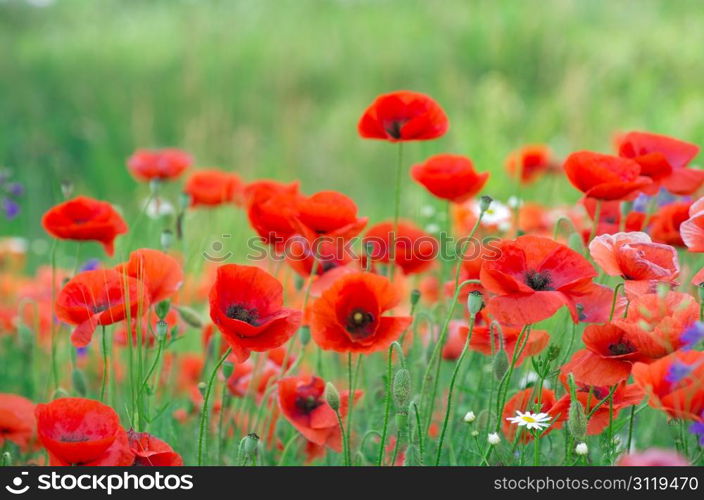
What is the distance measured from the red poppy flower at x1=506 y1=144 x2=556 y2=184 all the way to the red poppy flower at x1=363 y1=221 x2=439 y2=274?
748 mm

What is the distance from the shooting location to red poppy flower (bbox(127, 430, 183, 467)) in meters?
1.28

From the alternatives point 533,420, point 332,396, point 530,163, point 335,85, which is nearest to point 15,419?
point 332,396

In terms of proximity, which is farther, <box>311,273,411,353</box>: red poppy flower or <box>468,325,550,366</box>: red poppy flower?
<box>468,325,550,366</box>: red poppy flower

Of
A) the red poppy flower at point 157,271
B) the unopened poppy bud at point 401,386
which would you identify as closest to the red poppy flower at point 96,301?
the red poppy flower at point 157,271

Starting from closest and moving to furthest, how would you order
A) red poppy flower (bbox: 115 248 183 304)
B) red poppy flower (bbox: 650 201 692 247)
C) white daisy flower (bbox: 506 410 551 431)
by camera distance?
white daisy flower (bbox: 506 410 551 431)
red poppy flower (bbox: 115 248 183 304)
red poppy flower (bbox: 650 201 692 247)

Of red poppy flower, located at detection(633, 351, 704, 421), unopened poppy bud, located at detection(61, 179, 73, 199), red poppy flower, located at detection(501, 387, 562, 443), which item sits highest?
red poppy flower, located at detection(633, 351, 704, 421)

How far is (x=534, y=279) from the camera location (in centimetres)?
129

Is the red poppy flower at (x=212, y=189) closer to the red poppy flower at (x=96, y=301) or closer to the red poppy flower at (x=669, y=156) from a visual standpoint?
the red poppy flower at (x=96, y=301)

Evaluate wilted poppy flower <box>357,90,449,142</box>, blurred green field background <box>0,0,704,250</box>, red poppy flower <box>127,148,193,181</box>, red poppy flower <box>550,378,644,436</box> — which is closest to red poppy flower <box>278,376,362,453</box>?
red poppy flower <box>550,378,644,436</box>

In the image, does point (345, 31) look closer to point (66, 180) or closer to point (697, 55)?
point (697, 55)

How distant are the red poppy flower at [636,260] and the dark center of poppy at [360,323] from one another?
13.1 inches

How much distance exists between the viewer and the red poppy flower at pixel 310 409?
1460 mm

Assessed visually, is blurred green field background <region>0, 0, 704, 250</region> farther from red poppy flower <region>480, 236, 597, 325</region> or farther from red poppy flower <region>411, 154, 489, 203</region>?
red poppy flower <region>480, 236, 597, 325</region>
